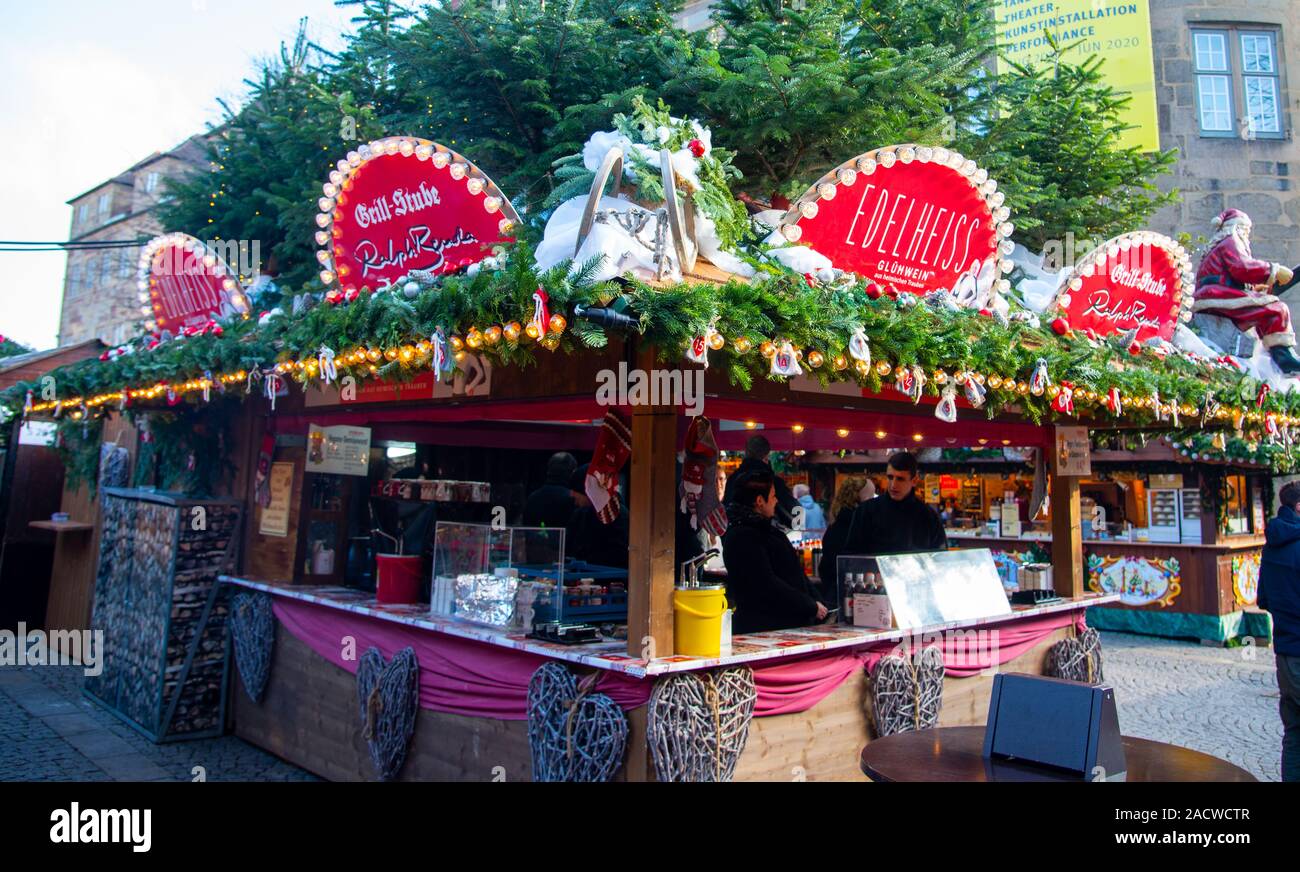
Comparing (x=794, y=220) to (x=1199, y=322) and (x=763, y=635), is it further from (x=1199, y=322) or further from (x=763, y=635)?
(x=1199, y=322)

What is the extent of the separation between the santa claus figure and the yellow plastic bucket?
8278mm

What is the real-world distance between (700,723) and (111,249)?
23.0 m

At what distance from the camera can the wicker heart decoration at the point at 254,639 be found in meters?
6.62

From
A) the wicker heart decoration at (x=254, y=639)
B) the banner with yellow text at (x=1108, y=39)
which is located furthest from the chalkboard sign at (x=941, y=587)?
the banner with yellow text at (x=1108, y=39)

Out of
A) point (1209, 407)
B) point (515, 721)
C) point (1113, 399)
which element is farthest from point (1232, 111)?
point (515, 721)

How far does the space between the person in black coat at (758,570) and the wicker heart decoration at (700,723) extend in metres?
1.09

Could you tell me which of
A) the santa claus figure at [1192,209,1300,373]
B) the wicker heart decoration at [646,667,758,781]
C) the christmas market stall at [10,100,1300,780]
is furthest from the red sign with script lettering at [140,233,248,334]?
the santa claus figure at [1192,209,1300,373]

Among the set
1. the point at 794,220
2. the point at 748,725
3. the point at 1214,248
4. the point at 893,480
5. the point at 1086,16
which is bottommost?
the point at 748,725

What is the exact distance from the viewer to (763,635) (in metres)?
5.00

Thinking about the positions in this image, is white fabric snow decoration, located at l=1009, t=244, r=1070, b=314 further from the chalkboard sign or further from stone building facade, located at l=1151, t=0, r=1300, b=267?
stone building facade, located at l=1151, t=0, r=1300, b=267

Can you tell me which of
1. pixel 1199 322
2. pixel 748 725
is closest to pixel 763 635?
pixel 748 725

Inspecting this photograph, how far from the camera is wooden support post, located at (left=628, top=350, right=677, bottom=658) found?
410cm
